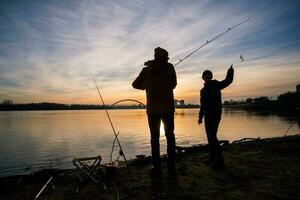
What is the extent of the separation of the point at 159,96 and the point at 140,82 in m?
0.58

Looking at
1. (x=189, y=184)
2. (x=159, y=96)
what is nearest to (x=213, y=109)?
(x=159, y=96)

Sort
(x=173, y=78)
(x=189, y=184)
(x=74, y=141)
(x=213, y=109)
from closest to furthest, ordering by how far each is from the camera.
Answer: (x=189, y=184), (x=173, y=78), (x=213, y=109), (x=74, y=141)

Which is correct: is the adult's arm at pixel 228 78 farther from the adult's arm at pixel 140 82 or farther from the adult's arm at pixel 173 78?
the adult's arm at pixel 140 82

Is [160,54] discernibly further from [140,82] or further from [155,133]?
[155,133]

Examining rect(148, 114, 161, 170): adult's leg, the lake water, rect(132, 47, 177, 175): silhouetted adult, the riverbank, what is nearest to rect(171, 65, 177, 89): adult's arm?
rect(132, 47, 177, 175): silhouetted adult

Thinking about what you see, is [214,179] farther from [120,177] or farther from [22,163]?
[22,163]

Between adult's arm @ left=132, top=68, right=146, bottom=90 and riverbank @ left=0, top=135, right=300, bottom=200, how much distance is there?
6.59 feet

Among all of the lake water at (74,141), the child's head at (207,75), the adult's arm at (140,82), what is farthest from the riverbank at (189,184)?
the lake water at (74,141)

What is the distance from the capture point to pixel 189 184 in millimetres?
4656

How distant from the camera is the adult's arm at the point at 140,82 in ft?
18.0

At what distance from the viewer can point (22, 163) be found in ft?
55.8

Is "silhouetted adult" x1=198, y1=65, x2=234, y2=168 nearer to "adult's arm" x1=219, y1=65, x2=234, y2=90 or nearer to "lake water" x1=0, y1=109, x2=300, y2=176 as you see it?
"adult's arm" x1=219, y1=65, x2=234, y2=90

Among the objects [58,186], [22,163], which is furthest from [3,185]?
[22,163]

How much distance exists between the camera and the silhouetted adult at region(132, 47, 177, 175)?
5.28m
